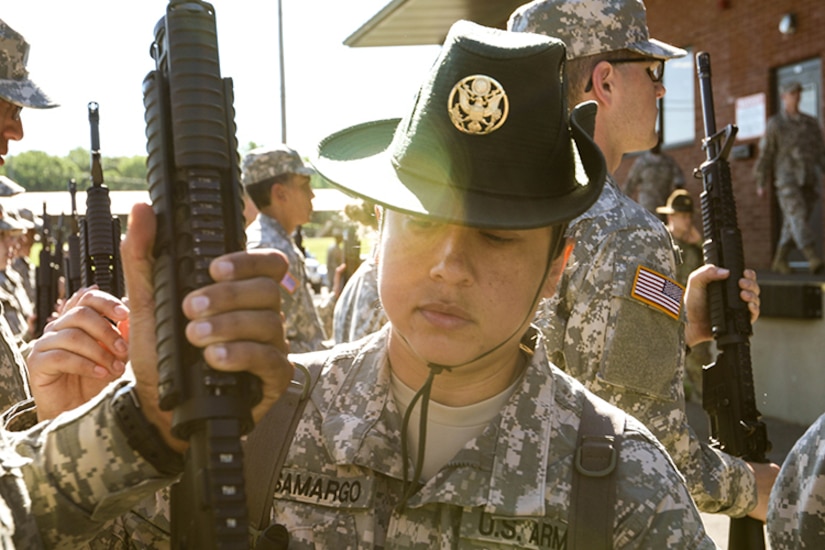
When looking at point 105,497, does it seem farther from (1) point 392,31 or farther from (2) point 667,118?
(1) point 392,31

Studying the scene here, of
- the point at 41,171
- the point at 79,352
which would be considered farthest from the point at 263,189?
the point at 41,171

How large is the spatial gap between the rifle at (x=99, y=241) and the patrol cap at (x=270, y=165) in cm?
259

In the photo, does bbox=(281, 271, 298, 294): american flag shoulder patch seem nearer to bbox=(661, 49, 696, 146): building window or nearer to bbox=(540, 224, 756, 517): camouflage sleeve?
bbox=(540, 224, 756, 517): camouflage sleeve

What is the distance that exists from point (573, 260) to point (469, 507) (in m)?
1.44

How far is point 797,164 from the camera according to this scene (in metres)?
11.3

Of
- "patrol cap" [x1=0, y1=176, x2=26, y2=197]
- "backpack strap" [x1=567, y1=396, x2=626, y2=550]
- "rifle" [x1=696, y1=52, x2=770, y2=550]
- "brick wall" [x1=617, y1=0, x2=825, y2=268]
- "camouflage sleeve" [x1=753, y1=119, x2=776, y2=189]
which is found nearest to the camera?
"backpack strap" [x1=567, y1=396, x2=626, y2=550]

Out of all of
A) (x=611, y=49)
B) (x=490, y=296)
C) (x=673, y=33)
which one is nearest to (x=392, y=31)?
(x=673, y=33)

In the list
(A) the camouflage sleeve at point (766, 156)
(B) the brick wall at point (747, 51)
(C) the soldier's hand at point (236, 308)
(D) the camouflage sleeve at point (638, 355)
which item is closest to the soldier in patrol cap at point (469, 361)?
(C) the soldier's hand at point (236, 308)

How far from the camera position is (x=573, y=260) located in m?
3.00

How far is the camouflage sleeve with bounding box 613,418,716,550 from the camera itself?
1650mm

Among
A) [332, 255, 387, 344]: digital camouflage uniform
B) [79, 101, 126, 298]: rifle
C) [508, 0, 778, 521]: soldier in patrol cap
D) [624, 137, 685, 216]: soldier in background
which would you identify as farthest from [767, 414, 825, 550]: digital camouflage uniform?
[624, 137, 685, 216]: soldier in background

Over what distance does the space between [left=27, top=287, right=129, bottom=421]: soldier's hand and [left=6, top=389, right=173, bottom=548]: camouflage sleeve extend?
368 mm

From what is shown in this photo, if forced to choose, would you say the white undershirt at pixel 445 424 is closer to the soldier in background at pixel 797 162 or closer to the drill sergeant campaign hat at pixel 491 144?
the drill sergeant campaign hat at pixel 491 144

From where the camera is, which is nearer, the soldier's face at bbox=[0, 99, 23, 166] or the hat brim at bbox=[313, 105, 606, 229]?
the hat brim at bbox=[313, 105, 606, 229]
